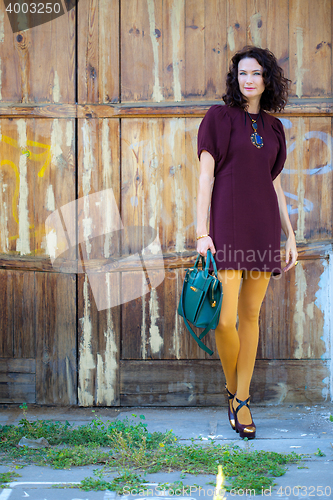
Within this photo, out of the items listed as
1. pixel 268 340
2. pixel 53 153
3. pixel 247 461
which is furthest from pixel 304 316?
pixel 53 153

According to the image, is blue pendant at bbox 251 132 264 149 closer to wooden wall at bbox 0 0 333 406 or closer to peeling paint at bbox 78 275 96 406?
wooden wall at bbox 0 0 333 406

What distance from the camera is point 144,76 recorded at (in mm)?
2926

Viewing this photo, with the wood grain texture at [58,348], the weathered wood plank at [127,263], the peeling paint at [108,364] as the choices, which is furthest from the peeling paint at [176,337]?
the wood grain texture at [58,348]

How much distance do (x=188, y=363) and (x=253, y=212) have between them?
1181 millimetres

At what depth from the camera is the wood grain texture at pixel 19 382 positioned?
9.77 ft

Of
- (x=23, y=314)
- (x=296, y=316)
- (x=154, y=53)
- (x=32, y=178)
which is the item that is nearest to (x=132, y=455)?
(x=23, y=314)

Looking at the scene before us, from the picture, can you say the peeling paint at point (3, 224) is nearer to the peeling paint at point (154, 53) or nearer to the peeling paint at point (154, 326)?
the peeling paint at point (154, 326)

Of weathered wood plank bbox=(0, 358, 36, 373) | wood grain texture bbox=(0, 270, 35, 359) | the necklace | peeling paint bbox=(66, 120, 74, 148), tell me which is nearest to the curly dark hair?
the necklace

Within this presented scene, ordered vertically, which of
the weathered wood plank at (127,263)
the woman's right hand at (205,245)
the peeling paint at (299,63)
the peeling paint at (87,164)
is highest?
the peeling paint at (299,63)

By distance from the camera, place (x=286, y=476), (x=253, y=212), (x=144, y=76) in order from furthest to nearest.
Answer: (x=144, y=76)
(x=253, y=212)
(x=286, y=476)

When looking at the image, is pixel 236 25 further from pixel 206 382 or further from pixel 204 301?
pixel 206 382

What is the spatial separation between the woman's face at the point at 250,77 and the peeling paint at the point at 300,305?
3.93ft

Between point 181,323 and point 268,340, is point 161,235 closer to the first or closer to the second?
point 181,323

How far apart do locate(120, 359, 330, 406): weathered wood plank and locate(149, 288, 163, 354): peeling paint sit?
11 centimetres
